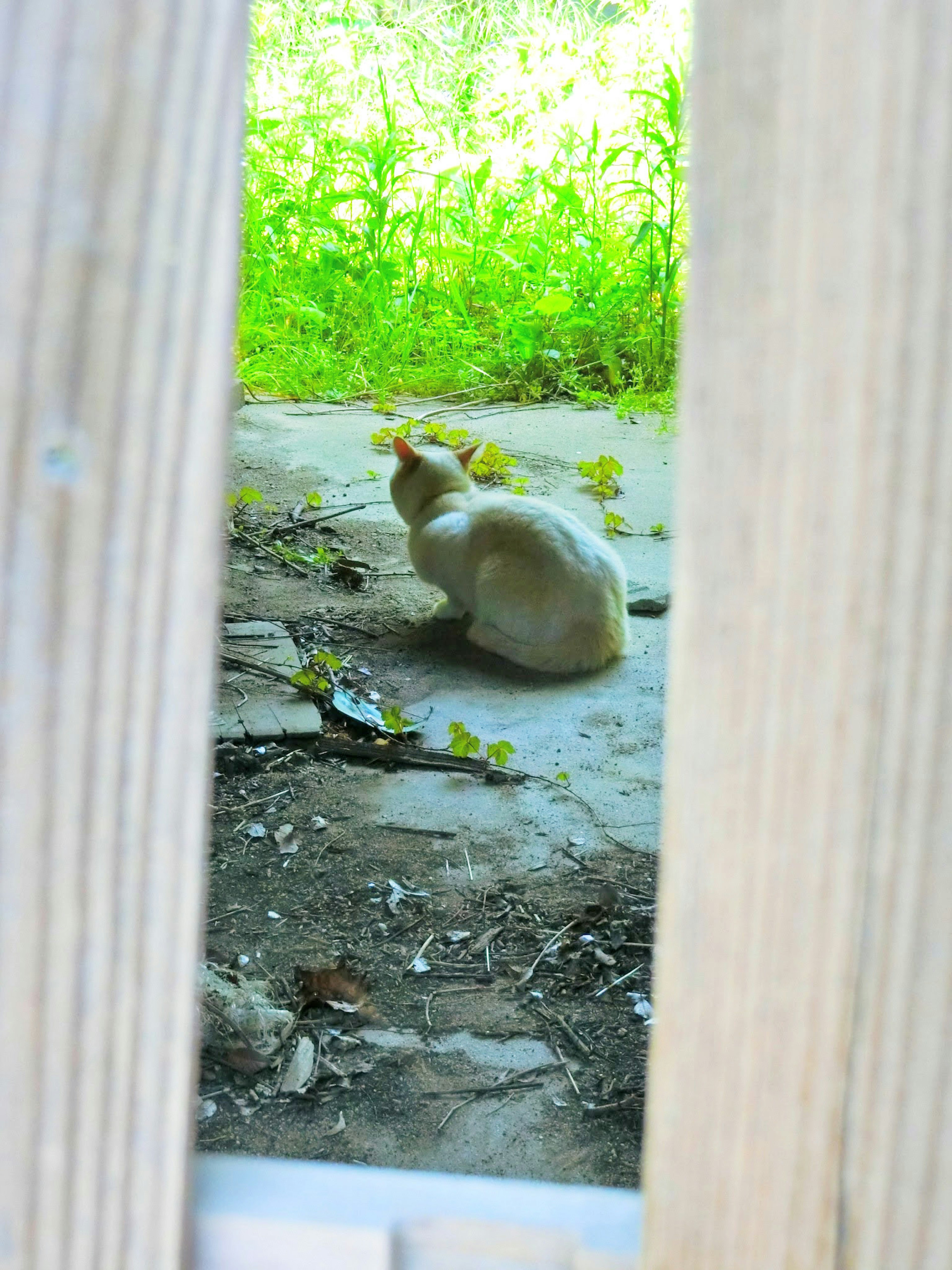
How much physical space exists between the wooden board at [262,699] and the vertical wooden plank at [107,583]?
2.80 meters

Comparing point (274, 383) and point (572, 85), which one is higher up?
→ point (572, 85)

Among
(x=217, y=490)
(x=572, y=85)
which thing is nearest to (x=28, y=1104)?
(x=217, y=490)

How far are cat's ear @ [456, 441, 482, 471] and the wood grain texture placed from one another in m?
4.08

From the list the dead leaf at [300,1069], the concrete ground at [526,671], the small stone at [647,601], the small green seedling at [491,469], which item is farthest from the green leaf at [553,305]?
the dead leaf at [300,1069]

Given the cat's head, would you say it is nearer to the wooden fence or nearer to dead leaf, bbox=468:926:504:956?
dead leaf, bbox=468:926:504:956

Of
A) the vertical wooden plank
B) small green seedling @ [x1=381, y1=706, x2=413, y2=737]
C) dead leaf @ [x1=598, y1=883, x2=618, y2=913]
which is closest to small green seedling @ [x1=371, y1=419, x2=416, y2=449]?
small green seedling @ [x1=381, y1=706, x2=413, y2=737]

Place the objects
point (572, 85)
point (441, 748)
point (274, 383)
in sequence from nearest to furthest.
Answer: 1. point (441, 748)
2. point (274, 383)
3. point (572, 85)

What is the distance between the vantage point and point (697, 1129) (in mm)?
384

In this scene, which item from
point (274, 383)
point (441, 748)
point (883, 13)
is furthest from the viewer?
point (274, 383)

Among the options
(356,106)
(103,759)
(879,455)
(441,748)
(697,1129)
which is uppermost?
(356,106)

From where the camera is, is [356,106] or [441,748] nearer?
[441,748]

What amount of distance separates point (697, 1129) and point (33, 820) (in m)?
0.24

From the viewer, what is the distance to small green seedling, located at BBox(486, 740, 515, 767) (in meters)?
3.12

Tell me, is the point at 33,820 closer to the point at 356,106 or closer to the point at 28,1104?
the point at 28,1104
